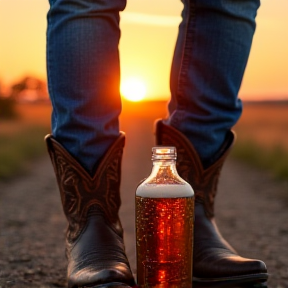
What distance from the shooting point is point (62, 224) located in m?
4.04

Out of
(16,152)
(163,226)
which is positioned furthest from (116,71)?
(16,152)

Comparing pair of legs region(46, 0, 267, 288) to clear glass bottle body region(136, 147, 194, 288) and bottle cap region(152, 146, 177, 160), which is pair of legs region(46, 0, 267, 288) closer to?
clear glass bottle body region(136, 147, 194, 288)

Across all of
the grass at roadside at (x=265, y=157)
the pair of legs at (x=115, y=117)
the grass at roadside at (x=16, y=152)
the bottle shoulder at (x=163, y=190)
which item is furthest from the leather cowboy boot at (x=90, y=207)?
the grass at roadside at (x=265, y=157)

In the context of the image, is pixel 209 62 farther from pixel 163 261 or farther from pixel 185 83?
pixel 163 261

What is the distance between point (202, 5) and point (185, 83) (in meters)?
0.26

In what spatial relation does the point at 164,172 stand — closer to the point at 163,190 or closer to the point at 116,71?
the point at 163,190

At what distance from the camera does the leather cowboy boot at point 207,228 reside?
2.09 metres

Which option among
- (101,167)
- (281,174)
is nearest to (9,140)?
(281,174)

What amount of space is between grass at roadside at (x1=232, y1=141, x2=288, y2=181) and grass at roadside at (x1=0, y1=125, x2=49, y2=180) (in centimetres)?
270

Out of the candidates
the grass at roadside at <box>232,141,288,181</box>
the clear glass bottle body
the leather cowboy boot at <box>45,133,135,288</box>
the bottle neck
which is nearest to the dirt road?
the grass at roadside at <box>232,141,288,181</box>

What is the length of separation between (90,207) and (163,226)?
1.29 feet

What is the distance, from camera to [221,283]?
6.98 ft

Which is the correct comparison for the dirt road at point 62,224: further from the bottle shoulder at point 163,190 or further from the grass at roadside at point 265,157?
the bottle shoulder at point 163,190

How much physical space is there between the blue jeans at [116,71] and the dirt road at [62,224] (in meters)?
0.62
